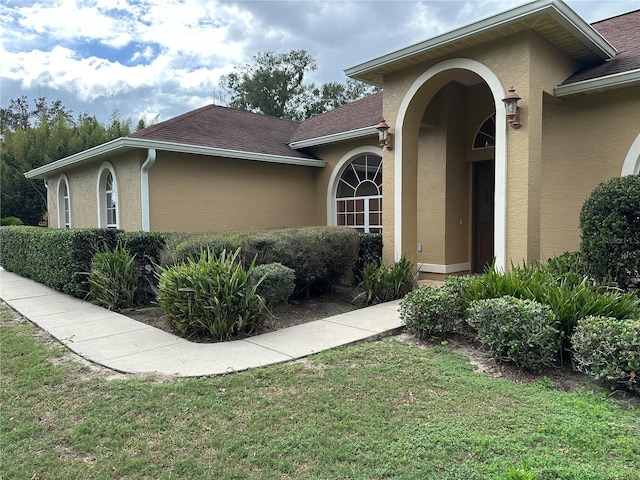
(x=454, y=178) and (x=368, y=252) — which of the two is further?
(x=454, y=178)

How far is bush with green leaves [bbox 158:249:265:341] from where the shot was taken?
18.1 ft

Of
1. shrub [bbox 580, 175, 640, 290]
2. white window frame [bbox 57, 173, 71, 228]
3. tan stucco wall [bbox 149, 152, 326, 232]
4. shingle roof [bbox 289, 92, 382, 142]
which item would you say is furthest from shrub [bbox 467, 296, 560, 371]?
white window frame [bbox 57, 173, 71, 228]

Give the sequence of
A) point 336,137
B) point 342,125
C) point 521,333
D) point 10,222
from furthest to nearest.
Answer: point 10,222
point 342,125
point 336,137
point 521,333

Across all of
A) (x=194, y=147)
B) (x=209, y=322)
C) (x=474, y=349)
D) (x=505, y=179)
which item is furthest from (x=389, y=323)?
(x=194, y=147)

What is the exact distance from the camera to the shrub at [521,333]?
4.07 m

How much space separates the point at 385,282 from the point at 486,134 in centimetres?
479

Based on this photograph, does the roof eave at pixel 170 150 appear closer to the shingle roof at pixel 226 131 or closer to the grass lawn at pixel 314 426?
the shingle roof at pixel 226 131

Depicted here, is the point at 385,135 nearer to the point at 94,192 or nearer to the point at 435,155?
the point at 435,155

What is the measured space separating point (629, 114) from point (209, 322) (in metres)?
7.45

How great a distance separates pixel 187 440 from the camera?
3.02m

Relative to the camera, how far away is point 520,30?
269 inches

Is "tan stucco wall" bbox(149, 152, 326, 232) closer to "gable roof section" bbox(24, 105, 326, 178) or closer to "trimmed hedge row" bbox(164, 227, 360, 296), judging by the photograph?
"gable roof section" bbox(24, 105, 326, 178)

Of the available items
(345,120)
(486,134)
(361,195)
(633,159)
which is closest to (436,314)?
(633,159)

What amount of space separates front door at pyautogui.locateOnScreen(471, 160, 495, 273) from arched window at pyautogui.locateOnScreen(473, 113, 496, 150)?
16.1 inches
